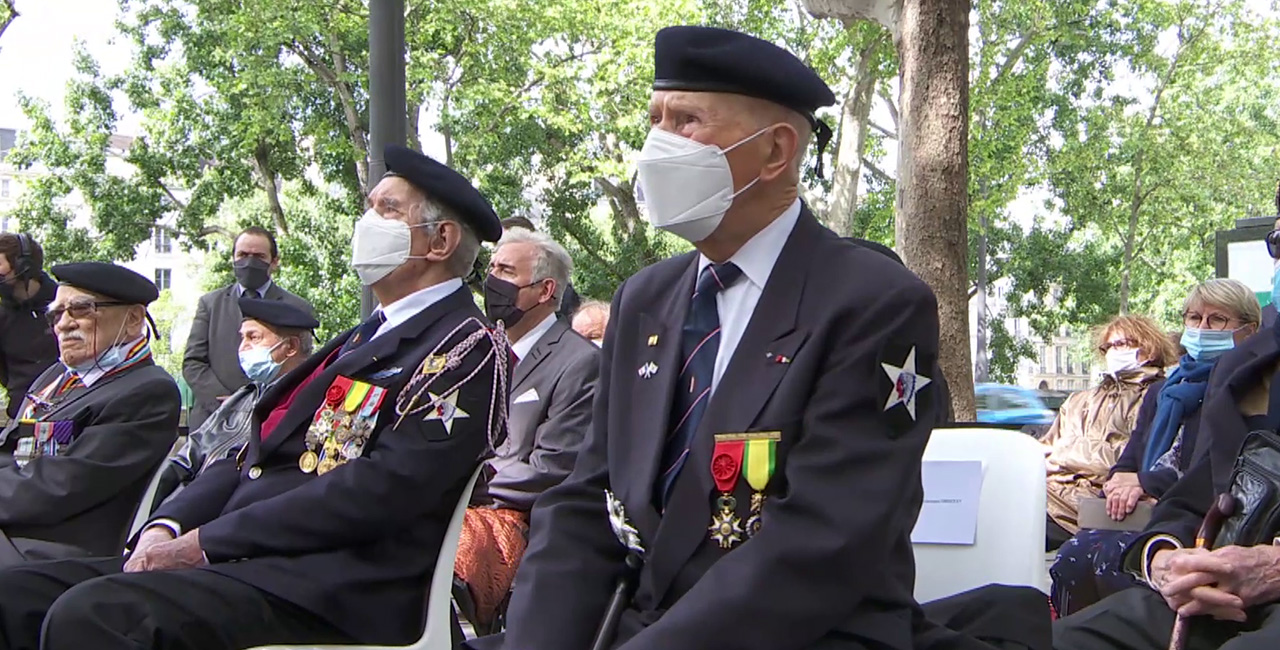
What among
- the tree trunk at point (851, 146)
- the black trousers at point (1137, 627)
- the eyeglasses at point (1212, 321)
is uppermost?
the tree trunk at point (851, 146)

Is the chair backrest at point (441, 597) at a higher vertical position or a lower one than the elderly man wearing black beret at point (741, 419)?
lower

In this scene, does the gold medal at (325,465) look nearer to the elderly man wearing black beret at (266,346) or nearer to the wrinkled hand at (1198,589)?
the elderly man wearing black beret at (266,346)

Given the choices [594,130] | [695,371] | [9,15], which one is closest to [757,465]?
[695,371]

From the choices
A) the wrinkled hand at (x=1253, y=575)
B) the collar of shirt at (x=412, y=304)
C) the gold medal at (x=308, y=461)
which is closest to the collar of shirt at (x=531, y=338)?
the collar of shirt at (x=412, y=304)

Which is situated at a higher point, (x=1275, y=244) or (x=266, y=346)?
(x=1275, y=244)

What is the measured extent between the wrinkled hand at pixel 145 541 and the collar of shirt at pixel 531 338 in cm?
212

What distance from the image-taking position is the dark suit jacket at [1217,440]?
3.26 m

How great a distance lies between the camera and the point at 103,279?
16.8 feet

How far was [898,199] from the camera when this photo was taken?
272 inches

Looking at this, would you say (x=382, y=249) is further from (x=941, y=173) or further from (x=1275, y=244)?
(x=941, y=173)

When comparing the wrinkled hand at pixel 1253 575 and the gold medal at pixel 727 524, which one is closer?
the gold medal at pixel 727 524

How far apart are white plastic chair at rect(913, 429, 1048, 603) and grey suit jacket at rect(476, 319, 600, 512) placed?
229 centimetres

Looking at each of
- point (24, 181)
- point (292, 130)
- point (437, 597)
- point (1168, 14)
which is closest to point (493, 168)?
point (292, 130)

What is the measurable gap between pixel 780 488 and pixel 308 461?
1.78 meters
